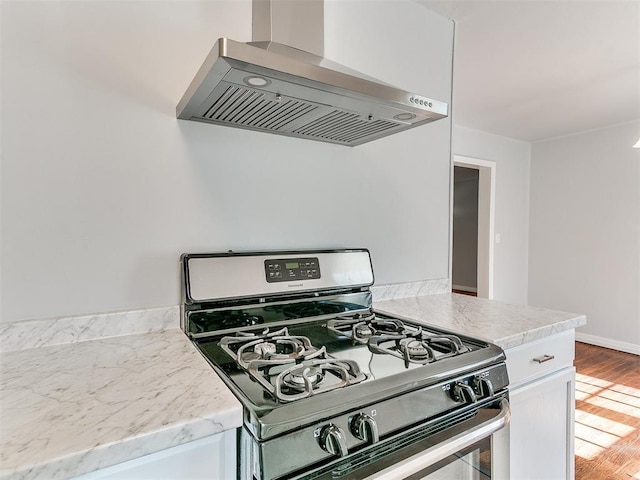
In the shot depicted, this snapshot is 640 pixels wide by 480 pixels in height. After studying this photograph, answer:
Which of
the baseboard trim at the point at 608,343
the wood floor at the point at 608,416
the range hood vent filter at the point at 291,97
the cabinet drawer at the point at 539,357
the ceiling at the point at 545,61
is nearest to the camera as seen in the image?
the range hood vent filter at the point at 291,97

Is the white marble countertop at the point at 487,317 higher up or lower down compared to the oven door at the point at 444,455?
higher up

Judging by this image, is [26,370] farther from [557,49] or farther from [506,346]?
[557,49]

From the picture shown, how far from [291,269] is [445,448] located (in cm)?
71

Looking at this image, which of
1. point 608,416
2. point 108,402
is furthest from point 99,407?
point 608,416

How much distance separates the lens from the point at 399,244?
1741 millimetres

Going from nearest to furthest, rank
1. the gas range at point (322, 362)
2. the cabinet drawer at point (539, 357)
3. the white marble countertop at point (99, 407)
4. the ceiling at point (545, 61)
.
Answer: the white marble countertop at point (99, 407) < the gas range at point (322, 362) < the cabinet drawer at point (539, 357) < the ceiling at point (545, 61)

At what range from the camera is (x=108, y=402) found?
0.69 m

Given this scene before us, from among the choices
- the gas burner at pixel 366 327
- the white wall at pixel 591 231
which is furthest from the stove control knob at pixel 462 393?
the white wall at pixel 591 231

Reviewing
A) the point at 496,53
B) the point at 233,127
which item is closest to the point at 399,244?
the point at 233,127

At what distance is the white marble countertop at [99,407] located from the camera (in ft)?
1.80

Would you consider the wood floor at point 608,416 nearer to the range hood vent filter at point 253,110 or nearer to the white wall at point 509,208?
the white wall at point 509,208

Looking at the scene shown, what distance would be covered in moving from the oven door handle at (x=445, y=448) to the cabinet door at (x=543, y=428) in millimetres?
196

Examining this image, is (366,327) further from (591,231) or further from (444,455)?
(591,231)

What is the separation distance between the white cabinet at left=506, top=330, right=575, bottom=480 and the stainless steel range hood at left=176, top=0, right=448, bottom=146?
84cm
